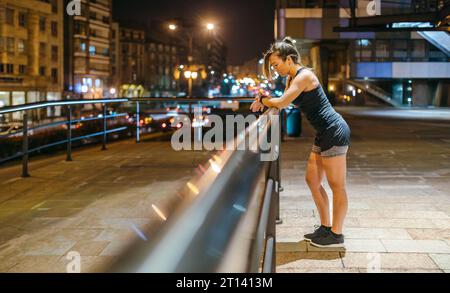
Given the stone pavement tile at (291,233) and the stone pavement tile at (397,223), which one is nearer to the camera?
the stone pavement tile at (291,233)

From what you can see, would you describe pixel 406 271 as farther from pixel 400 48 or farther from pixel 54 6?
pixel 54 6

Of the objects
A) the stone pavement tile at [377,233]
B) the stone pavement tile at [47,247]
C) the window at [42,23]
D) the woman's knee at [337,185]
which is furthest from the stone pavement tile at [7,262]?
the window at [42,23]

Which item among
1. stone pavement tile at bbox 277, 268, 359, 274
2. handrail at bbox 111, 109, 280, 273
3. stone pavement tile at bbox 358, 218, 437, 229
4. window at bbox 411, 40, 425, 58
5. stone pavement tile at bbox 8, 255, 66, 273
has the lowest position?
stone pavement tile at bbox 8, 255, 66, 273

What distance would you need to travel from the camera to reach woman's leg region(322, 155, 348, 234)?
4711mm

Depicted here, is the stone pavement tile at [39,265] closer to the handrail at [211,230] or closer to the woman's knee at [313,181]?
the woman's knee at [313,181]

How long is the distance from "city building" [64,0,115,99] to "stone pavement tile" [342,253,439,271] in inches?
2816

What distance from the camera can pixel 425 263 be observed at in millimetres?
4328

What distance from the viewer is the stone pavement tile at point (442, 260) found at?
4.25m

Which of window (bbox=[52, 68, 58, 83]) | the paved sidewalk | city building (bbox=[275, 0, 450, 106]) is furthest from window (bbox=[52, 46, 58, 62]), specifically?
the paved sidewalk

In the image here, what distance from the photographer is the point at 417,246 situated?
4812 mm

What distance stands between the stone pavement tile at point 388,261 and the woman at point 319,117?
1.08 feet

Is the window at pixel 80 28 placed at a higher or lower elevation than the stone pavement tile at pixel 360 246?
higher

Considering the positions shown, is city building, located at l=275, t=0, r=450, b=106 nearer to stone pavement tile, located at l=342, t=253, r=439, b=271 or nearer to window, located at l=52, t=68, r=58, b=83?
window, located at l=52, t=68, r=58, b=83

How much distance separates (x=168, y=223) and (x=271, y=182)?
2.42 m
